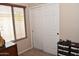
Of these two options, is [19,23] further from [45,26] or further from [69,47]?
[69,47]

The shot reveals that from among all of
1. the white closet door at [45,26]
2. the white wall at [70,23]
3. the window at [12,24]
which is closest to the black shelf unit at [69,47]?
the white wall at [70,23]

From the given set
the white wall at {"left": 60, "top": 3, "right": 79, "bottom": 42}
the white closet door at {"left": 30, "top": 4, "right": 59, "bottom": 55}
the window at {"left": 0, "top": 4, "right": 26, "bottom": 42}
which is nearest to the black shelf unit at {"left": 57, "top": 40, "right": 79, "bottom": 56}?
the white wall at {"left": 60, "top": 3, "right": 79, "bottom": 42}

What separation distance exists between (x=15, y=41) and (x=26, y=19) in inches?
15.9

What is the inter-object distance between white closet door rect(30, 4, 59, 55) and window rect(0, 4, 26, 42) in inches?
7.0

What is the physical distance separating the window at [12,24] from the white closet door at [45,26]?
178 millimetres

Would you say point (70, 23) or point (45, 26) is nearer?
point (70, 23)

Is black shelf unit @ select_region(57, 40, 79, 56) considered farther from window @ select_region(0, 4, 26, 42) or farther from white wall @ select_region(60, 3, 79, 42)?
window @ select_region(0, 4, 26, 42)

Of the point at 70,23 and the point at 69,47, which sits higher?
the point at 70,23

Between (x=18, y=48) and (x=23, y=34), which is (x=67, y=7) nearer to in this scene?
(x=23, y=34)

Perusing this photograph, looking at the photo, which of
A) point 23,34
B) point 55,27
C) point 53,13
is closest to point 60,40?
point 55,27

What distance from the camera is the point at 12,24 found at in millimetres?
1447

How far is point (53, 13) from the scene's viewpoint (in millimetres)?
1438

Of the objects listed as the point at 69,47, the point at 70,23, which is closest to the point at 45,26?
the point at 70,23

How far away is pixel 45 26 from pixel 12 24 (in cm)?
55
